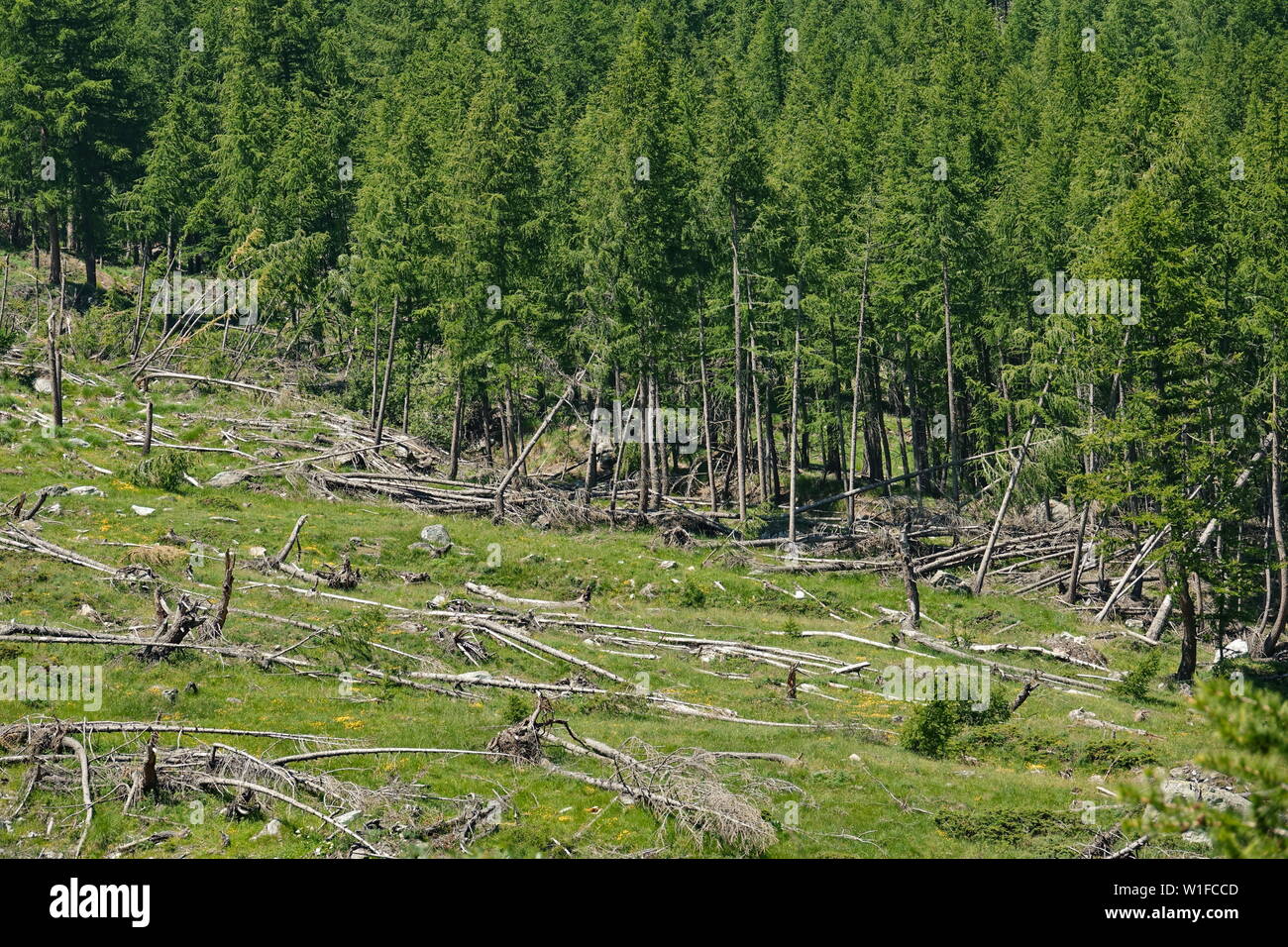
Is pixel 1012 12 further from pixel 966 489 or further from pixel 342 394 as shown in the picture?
pixel 342 394

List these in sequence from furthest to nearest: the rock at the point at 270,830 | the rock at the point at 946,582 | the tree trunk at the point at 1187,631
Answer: the rock at the point at 946,582 < the tree trunk at the point at 1187,631 < the rock at the point at 270,830

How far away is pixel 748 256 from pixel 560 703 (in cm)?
2640

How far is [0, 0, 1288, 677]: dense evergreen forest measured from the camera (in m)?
37.4

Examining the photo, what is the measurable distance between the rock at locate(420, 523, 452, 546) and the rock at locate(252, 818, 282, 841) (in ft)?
64.0

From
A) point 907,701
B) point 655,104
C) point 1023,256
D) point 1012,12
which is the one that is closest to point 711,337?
point 655,104

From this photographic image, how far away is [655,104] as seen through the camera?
143ft

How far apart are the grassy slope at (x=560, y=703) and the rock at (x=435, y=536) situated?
547 millimetres

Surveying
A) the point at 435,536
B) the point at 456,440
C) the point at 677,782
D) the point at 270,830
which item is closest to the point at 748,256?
the point at 456,440

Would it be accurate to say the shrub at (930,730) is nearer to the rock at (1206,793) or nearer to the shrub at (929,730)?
the shrub at (929,730)

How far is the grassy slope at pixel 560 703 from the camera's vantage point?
17.6m

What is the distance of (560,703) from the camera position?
23.5 metres

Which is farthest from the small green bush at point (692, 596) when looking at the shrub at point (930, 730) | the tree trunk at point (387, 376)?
the tree trunk at point (387, 376)

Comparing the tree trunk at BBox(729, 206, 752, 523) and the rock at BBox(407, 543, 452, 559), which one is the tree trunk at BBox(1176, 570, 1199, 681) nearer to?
the tree trunk at BBox(729, 206, 752, 523)

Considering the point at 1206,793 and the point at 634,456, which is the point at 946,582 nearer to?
the point at 634,456
